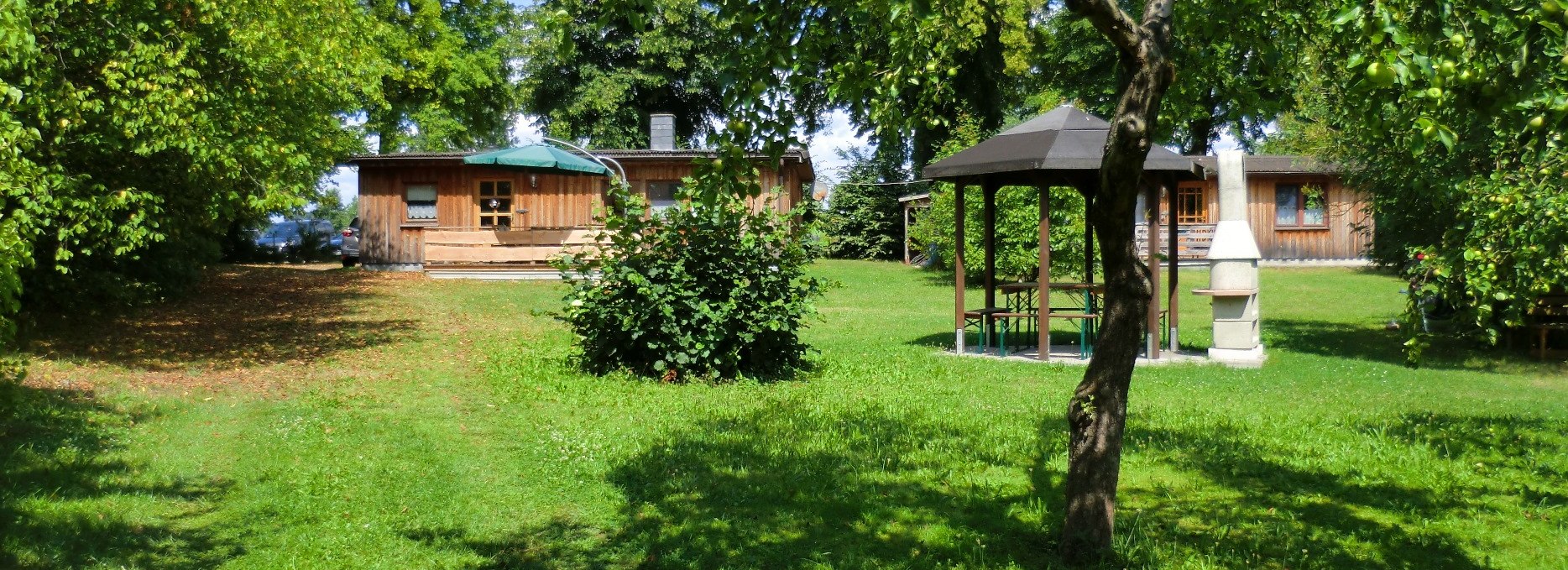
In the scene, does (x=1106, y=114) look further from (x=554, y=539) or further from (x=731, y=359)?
(x=554, y=539)

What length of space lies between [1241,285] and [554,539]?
9.97 metres

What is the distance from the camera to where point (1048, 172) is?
13.1 m

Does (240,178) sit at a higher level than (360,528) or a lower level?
higher

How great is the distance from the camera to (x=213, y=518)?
5.97m

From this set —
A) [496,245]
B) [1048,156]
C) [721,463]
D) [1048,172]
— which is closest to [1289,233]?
[496,245]

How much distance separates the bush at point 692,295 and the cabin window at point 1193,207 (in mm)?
25616

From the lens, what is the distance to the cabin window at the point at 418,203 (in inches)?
1061

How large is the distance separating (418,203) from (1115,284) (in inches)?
957

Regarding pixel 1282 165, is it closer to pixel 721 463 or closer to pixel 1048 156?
pixel 1048 156

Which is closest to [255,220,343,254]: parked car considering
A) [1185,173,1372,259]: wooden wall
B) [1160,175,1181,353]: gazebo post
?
[1160,175,1181,353]: gazebo post

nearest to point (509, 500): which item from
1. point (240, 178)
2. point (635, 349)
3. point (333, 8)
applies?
point (635, 349)

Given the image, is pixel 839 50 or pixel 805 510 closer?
pixel 839 50

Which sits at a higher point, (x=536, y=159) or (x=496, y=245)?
(x=536, y=159)

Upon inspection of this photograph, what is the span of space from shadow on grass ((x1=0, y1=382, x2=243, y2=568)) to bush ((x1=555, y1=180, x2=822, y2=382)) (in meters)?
4.20
